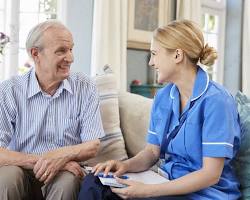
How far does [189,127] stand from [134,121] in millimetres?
652

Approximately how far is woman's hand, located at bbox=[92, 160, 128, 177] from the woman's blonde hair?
496 millimetres

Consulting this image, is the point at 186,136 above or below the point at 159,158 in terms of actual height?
above

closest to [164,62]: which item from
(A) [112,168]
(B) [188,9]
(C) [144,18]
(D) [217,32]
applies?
(A) [112,168]

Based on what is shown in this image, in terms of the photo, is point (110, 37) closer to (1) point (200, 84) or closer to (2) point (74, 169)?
(2) point (74, 169)

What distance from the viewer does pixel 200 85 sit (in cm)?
152

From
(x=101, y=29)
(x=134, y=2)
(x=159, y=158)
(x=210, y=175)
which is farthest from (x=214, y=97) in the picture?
(x=134, y=2)

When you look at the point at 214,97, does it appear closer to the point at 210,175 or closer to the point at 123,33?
the point at 210,175

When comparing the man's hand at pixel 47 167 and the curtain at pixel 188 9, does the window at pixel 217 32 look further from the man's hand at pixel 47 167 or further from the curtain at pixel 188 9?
the man's hand at pixel 47 167

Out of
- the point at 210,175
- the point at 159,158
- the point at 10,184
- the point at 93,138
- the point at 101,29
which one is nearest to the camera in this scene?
the point at 210,175

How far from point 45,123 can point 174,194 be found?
754mm

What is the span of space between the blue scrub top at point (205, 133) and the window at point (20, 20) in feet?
6.19

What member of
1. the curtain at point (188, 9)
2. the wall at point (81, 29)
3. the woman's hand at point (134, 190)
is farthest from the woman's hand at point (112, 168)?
the curtain at point (188, 9)

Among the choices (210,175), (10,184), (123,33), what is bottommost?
(10,184)

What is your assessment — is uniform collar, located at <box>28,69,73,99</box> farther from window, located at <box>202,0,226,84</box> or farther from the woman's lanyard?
window, located at <box>202,0,226,84</box>
